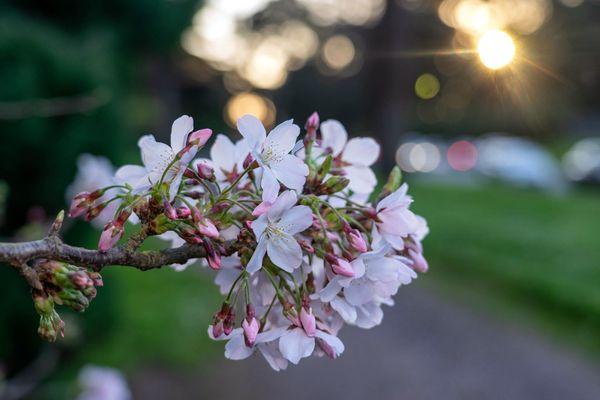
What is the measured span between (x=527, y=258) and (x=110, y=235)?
857cm

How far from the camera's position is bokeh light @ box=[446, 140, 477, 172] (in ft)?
71.9

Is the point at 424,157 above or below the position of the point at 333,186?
above

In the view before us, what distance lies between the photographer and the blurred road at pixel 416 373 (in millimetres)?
5516

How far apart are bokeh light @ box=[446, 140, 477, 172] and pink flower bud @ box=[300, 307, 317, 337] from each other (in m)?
21.5

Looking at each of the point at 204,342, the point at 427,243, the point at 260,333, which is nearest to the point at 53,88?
the point at 204,342

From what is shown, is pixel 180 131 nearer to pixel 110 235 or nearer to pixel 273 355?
pixel 110 235

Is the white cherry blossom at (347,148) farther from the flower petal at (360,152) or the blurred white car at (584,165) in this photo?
the blurred white car at (584,165)

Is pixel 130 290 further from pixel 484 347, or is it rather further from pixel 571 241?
pixel 571 241

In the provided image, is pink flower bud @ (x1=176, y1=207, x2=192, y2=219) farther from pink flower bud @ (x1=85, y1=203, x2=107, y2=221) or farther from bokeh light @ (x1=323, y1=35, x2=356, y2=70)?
bokeh light @ (x1=323, y1=35, x2=356, y2=70)

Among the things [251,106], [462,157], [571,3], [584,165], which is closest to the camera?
[584,165]

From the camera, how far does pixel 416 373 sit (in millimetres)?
6051

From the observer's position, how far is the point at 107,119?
4.66 m

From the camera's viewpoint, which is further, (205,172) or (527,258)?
(527,258)

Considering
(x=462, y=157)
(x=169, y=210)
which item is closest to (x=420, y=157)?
(x=462, y=157)
